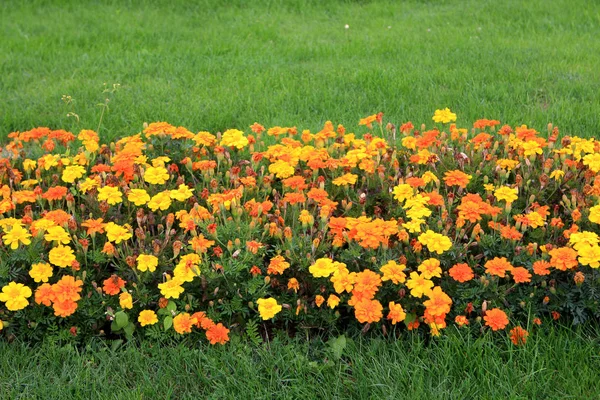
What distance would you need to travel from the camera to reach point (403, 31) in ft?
24.2

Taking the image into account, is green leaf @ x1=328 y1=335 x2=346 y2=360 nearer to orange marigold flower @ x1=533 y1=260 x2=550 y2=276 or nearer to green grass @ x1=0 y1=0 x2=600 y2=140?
orange marigold flower @ x1=533 y1=260 x2=550 y2=276

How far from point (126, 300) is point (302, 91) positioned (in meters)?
3.20

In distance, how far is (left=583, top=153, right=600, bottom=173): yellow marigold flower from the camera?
3594 millimetres

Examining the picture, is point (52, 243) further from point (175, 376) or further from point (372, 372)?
point (372, 372)

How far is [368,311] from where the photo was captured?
283 cm

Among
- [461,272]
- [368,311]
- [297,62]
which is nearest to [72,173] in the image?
[368,311]

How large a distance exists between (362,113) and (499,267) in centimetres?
271

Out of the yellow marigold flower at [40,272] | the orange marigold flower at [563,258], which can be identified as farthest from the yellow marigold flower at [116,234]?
the orange marigold flower at [563,258]

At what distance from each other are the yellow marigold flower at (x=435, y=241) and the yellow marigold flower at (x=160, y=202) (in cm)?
111

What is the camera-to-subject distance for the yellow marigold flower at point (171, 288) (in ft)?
9.47

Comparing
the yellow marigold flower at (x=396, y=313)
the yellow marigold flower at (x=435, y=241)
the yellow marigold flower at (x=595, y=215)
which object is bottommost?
the yellow marigold flower at (x=396, y=313)

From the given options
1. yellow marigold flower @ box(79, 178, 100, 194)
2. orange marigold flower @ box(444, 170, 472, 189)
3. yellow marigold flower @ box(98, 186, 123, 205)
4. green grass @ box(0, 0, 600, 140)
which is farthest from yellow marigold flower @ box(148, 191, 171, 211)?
green grass @ box(0, 0, 600, 140)

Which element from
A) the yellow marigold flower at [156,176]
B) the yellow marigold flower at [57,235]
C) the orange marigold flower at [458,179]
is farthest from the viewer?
the yellow marigold flower at [156,176]

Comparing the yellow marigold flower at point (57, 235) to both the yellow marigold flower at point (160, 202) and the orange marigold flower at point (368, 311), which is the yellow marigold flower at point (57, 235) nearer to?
the yellow marigold flower at point (160, 202)
